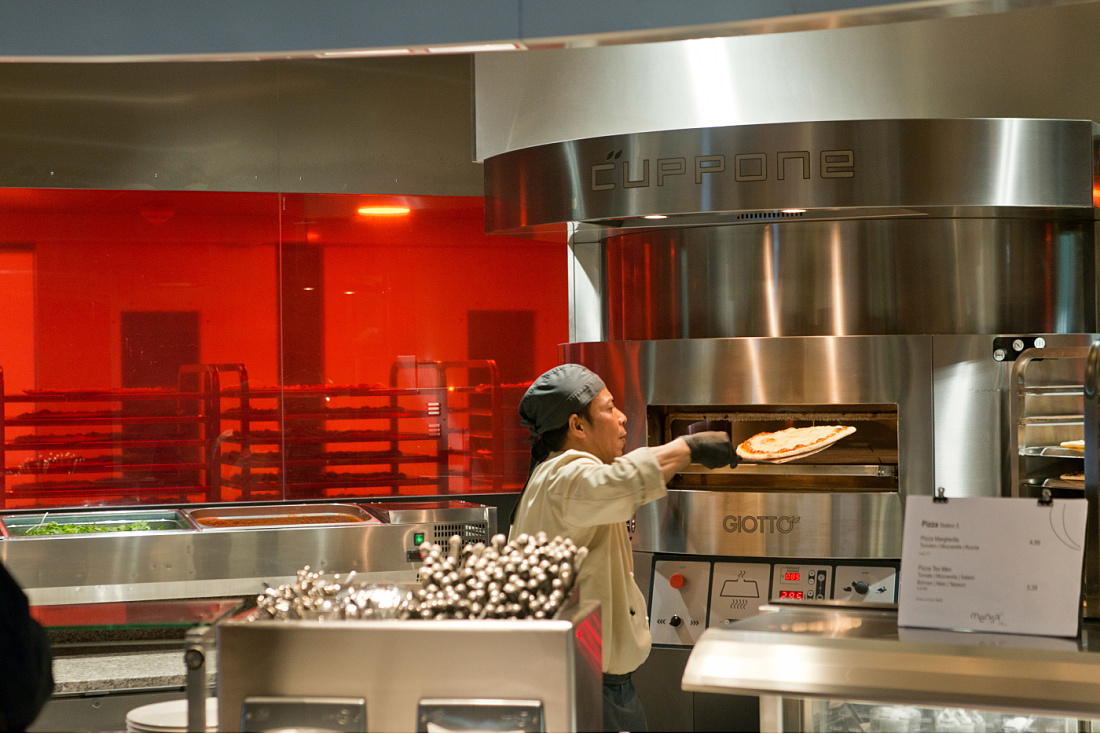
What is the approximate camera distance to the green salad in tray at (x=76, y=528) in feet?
12.9

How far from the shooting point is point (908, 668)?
176cm

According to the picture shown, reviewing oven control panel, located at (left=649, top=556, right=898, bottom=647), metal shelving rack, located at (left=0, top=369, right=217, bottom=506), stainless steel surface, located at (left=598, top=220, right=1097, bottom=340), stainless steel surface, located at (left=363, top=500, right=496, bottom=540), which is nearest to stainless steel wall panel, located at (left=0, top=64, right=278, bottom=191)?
metal shelving rack, located at (left=0, top=369, right=217, bottom=506)

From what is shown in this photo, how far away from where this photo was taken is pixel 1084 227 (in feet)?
12.0

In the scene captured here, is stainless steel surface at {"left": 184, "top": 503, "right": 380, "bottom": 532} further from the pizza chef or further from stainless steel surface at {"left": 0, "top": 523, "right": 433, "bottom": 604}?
the pizza chef

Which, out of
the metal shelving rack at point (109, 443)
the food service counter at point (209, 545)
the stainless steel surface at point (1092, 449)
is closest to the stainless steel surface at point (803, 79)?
the stainless steel surface at point (1092, 449)

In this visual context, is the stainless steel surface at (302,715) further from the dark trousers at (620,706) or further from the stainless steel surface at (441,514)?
the stainless steel surface at (441,514)

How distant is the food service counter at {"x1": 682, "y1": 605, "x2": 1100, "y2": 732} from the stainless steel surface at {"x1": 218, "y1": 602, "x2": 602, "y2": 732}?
296 mm

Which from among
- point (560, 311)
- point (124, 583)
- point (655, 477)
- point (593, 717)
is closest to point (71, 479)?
point (124, 583)

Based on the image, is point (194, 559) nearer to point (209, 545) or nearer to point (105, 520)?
point (209, 545)

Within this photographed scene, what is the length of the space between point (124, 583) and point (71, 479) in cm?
99

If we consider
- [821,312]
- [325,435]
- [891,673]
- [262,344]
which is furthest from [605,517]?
[262,344]

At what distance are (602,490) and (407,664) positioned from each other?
2.75 feet

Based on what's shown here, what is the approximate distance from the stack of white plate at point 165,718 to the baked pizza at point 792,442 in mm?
2017

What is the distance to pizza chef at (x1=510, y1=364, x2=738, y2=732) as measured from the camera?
239 centimetres
